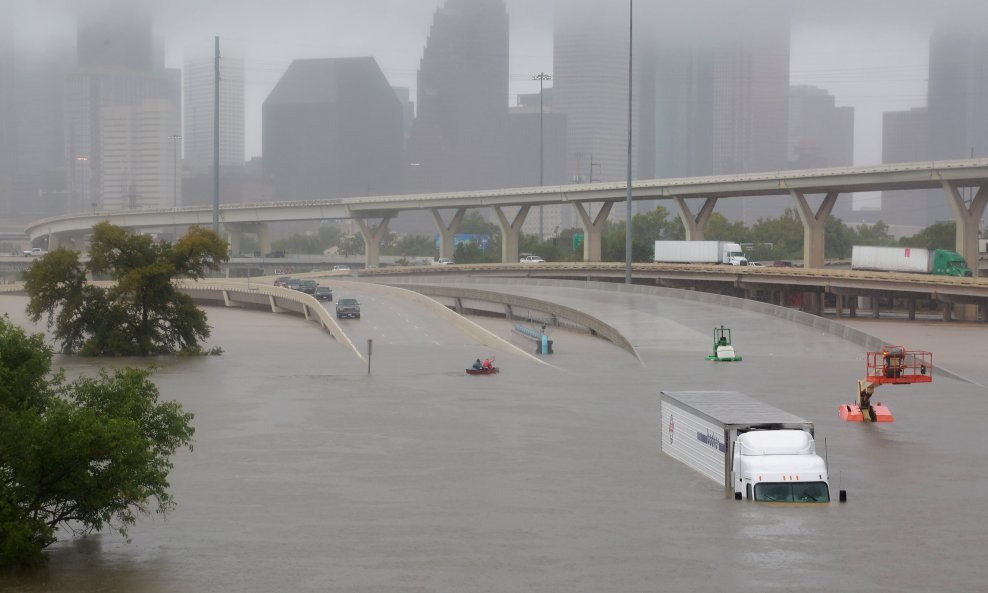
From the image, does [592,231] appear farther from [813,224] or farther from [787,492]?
[787,492]

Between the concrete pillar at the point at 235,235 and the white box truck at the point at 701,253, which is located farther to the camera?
the concrete pillar at the point at 235,235

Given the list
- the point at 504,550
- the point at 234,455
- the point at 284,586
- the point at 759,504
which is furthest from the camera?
the point at 234,455

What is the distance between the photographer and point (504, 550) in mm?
26891

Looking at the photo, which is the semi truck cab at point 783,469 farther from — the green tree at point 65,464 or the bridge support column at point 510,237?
the bridge support column at point 510,237

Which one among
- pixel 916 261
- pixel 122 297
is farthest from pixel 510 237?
pixel 122 297

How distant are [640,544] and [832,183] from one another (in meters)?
94.8

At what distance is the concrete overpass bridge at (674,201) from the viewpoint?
106 metres

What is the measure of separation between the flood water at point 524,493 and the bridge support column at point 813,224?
198ft

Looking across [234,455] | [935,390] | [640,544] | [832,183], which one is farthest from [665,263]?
[640,544]

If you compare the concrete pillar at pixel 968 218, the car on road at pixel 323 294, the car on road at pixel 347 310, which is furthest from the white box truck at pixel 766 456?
the concrete pillar at pixel 968 218

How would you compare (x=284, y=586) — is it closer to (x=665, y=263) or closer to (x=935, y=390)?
(x=935, y=390)

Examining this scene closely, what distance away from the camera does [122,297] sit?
7325 cm

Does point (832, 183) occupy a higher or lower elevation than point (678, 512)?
higher

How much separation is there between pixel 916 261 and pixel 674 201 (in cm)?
4867
